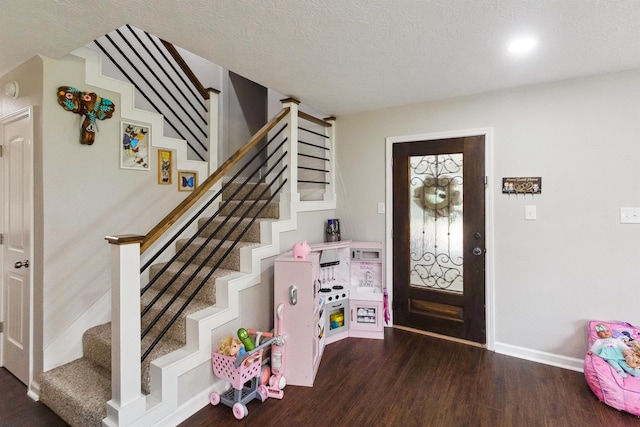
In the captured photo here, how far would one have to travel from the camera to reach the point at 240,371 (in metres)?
2.02

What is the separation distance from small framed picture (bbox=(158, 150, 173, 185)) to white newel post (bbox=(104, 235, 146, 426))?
1.32 meters

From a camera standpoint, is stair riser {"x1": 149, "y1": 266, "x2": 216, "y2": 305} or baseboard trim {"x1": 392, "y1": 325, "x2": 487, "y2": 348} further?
baseboard trim {"x1": 392, "y1": 325, "x2": 487, "y2": 348}

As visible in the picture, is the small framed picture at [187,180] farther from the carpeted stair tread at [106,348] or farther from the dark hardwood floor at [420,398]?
the dark hardwood floor at [420,398]

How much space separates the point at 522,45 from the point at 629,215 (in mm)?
1579

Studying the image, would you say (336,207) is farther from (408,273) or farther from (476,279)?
(476,279)

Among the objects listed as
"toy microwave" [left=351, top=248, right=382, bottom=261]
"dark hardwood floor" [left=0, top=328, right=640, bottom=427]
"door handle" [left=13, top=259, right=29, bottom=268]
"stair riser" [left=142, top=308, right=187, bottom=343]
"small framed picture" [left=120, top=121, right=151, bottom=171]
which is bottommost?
"dark hardwood floor" [left=0, top=328, right=640, bottom=427]

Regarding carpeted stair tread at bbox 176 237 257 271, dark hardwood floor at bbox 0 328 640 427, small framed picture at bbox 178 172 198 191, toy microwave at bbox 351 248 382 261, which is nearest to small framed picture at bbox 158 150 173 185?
small framed picture at bbox 178 172 198 191

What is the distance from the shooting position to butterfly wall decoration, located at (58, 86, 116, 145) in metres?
2.22

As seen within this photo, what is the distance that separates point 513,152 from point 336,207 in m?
1.87

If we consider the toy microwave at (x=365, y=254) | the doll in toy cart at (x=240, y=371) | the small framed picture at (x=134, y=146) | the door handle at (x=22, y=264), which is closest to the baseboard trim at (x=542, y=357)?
the toy microwave at (x=365, y=254)

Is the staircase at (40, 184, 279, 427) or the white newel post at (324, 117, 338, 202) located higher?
the white newel post at (324, 117, 338, 202)

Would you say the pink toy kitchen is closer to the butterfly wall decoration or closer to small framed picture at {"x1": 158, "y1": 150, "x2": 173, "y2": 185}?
small framed picture at {"x1": 158, "y1": 150, "x2": 173, "y2": 185}

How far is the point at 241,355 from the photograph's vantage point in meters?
2.01

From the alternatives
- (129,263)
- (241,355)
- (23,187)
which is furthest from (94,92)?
(241,355)
